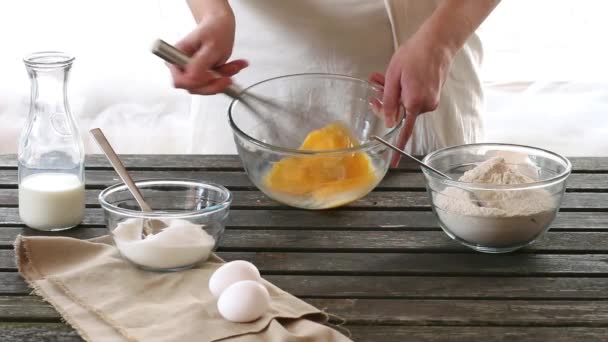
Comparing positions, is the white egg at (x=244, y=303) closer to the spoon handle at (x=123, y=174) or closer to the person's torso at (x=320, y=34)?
the spoon handle at (x=123, y=174)

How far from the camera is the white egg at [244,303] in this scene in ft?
3.35

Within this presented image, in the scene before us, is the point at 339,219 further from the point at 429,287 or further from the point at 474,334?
the point at 474,334

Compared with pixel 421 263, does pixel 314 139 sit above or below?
above

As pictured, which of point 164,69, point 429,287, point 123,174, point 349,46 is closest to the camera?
point 429,287

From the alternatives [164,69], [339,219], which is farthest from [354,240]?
Answer: [164,69]

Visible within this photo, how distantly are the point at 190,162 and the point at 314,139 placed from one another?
0.90 feet

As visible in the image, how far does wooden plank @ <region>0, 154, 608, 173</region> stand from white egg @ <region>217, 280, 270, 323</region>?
0.52 metres

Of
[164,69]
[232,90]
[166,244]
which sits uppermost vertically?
[232,90]

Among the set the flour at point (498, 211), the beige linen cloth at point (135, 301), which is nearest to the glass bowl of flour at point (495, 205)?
the flour at point (498, 211)

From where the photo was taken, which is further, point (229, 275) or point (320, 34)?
point (320, 34)

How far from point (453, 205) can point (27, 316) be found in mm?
511

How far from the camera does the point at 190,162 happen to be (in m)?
1.56

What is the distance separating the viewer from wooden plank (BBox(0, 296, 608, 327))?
1051 millimetres

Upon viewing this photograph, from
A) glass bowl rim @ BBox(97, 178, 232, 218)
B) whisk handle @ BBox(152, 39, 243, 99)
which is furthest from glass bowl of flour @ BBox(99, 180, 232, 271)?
whisk handle @ BBox(152, 39, 243, 99)
